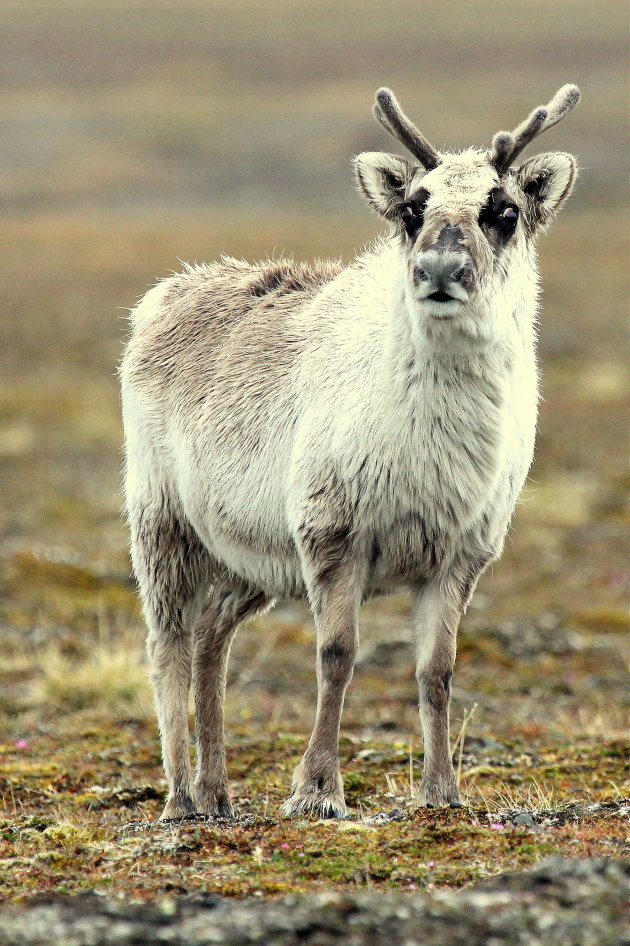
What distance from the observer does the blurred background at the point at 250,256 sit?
43.6ft

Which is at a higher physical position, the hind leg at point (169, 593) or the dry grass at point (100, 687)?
the hind leg at point (169, 593)

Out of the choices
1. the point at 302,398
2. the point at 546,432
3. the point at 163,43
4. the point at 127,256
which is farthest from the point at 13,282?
the point at 163,43

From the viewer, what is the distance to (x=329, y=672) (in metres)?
7.53

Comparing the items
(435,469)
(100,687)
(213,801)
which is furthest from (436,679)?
(100,687)

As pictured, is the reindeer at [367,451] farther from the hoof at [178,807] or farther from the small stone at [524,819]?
the small stone at [524,819]

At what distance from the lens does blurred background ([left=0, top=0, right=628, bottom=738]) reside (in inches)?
523

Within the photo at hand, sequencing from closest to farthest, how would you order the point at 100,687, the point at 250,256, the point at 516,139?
the point at 516,139, the point at 100,687, the point at 250,256

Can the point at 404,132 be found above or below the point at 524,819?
above

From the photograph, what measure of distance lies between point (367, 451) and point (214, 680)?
2205 mm

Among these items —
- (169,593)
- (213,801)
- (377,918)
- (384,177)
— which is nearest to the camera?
(377,918)

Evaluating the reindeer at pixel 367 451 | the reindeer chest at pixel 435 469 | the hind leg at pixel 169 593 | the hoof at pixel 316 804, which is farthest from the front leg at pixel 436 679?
the hind leg at pixel 169 593

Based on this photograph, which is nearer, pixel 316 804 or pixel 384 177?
pixel 316 804

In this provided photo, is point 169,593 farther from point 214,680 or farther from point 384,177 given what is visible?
point 384,177

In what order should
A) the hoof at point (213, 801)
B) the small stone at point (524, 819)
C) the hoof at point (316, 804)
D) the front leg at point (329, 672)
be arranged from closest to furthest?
the small stone at point (524, 819) → the hoof at point (316, 804) → the front leg at point (329, 672) → the hoof at point (213, 801)
